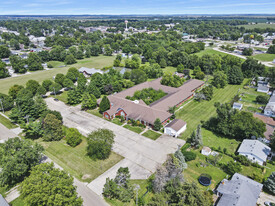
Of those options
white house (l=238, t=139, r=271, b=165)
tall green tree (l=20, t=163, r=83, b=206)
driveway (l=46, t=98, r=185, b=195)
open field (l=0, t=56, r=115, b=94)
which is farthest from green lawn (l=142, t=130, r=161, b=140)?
open field (l=0, t=56, r=115, b=94)

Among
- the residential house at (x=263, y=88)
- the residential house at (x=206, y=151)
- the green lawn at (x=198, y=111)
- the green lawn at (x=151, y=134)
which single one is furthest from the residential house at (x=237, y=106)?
the green lawn at (x=151, y=134)

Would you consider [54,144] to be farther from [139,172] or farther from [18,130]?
[139,172]

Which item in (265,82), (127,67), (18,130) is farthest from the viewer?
(127,67)

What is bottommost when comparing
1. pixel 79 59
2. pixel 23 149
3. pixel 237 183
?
pixel 79 59

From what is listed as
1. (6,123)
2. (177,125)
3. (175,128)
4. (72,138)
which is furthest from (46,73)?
(175,128)

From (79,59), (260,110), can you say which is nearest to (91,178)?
(260,110)

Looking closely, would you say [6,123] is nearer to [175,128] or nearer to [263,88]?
[175,128]
